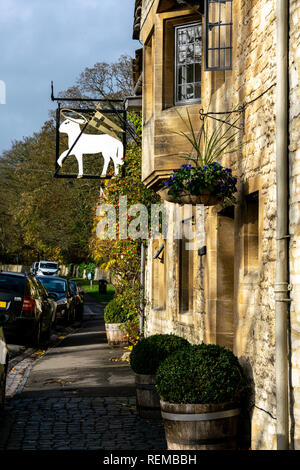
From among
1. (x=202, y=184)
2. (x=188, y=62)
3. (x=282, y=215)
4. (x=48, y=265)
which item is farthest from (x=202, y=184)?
(x=48, y=265)

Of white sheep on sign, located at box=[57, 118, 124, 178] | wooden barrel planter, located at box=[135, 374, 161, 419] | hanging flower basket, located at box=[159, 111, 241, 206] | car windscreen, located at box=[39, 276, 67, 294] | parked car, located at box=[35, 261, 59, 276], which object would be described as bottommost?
wooden barrel planter, located at box=[135, 374, 161, 419]

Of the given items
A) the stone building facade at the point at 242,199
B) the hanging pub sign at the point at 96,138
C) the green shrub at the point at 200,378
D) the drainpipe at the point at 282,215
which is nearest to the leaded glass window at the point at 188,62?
the stone building facade at the point at 242,199

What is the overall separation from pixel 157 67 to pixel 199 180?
4.93m

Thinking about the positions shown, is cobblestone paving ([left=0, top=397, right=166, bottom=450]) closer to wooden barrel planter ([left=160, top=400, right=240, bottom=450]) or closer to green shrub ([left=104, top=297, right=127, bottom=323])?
wooden barrel planter ([left=160, top=400, right=240, bottom=450])

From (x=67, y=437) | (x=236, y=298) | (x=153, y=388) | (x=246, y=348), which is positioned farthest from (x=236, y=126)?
(x=67, y=437)

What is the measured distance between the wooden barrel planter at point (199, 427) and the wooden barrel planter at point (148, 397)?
215 centimetres

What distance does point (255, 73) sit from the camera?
880 cm

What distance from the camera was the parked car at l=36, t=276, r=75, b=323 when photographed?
26.8 meters

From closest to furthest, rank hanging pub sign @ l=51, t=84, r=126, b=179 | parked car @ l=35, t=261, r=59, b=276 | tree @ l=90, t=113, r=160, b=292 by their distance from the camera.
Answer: hanging pub sign @ l=51, t=84, r=126, b=179 → tree @ l=90, t=113, r=160, b=292 → parked car @ l=35, t=261, r=59, b=276

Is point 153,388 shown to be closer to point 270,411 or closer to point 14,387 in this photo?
point 270,411

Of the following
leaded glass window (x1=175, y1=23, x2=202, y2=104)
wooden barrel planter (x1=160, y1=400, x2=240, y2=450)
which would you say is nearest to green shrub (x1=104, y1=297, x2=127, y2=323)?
leaded glass window (x1=175, y1=23, x2=202, y2=104)

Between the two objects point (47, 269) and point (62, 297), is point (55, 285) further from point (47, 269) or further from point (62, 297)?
point (47, 269)

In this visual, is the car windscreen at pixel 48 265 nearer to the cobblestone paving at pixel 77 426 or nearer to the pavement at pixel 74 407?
the pavement at pixel 74 407
